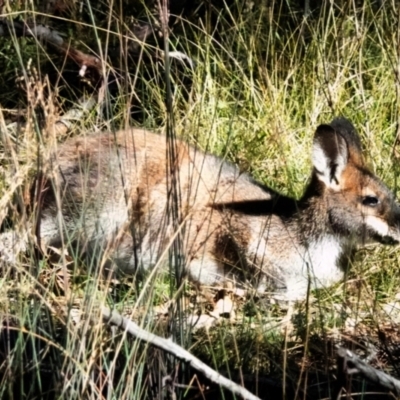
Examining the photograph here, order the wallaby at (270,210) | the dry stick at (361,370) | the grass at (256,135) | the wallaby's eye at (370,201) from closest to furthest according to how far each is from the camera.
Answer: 1. the dry stick at (361,370)
2. the grass at (256,135)
3. the wallaby at (270,210)
4. the wallaby's eye at (370,201)

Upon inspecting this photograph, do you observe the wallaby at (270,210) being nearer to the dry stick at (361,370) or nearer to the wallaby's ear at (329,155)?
the wallaby's ear at (329,155)

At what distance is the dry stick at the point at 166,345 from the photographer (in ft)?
11.3

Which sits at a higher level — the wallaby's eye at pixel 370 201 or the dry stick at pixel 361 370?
the dry stick at pixel 361 370

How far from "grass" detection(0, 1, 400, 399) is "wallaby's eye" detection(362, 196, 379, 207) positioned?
0.15m

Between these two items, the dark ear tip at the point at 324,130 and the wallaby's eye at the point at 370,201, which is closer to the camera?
the dark ear tip at the point at 324,130

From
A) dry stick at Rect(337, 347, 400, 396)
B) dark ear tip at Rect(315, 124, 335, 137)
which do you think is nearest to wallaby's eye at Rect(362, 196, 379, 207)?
dark ear tip at Rect(315, 124, 335, 137)

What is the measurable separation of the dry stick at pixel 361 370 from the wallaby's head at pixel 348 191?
231 centimetres

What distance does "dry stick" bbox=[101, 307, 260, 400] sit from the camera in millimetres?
3434

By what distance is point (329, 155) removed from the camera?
19.5 ft

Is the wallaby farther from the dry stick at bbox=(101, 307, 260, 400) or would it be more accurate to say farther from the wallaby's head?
the dry stick at bbox=(101, 307, 260, 400)

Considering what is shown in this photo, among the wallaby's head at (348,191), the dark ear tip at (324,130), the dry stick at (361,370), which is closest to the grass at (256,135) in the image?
the wallaby's head at (348,191)

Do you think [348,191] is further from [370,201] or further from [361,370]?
[361,370]

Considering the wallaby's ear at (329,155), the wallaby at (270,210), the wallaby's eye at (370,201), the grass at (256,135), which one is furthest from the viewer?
the wallaby's eye at (370,201)

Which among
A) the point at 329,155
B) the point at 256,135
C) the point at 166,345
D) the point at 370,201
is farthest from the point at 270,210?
the point at 166,345
